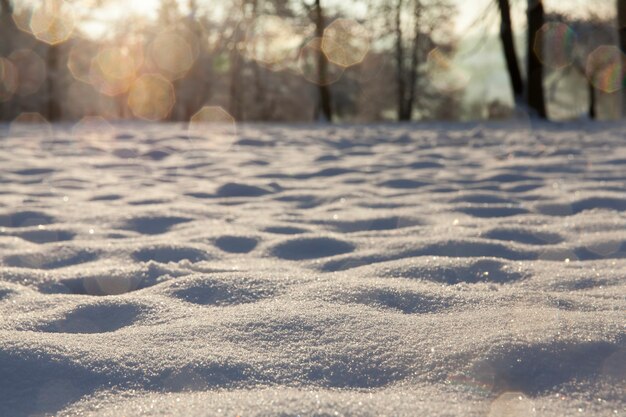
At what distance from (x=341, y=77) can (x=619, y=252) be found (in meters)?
25.8

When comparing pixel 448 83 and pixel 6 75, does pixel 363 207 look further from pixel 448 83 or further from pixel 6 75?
pixel 448 83

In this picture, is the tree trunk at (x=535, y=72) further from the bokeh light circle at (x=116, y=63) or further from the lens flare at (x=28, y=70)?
the bokeh light circle at (x=116, y=63)

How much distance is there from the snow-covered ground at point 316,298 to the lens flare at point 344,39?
1304 centimetres

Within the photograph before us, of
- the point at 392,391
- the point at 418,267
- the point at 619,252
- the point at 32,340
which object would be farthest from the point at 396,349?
the point at 619,252

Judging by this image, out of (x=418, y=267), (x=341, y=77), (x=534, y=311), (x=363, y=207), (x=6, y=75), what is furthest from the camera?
(x=341, y=77)

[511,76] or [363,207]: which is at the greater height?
[511,76]

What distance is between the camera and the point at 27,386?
98cm

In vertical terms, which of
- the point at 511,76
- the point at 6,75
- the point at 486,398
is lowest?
the point at 486,398

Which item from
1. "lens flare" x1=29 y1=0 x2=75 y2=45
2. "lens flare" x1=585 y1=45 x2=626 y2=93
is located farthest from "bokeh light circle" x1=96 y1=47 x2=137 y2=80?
"lens flare" x1=585 y1=45 x2=626 y2=93

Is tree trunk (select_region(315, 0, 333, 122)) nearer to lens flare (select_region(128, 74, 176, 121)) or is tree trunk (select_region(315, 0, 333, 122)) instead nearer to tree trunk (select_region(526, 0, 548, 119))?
tree trunk (select_region(526, 0, 548, 119))

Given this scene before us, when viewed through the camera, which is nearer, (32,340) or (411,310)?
(32,340)

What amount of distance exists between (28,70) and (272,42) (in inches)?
352

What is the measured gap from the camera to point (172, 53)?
24781mm

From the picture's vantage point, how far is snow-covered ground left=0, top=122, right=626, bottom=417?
3.15ft
